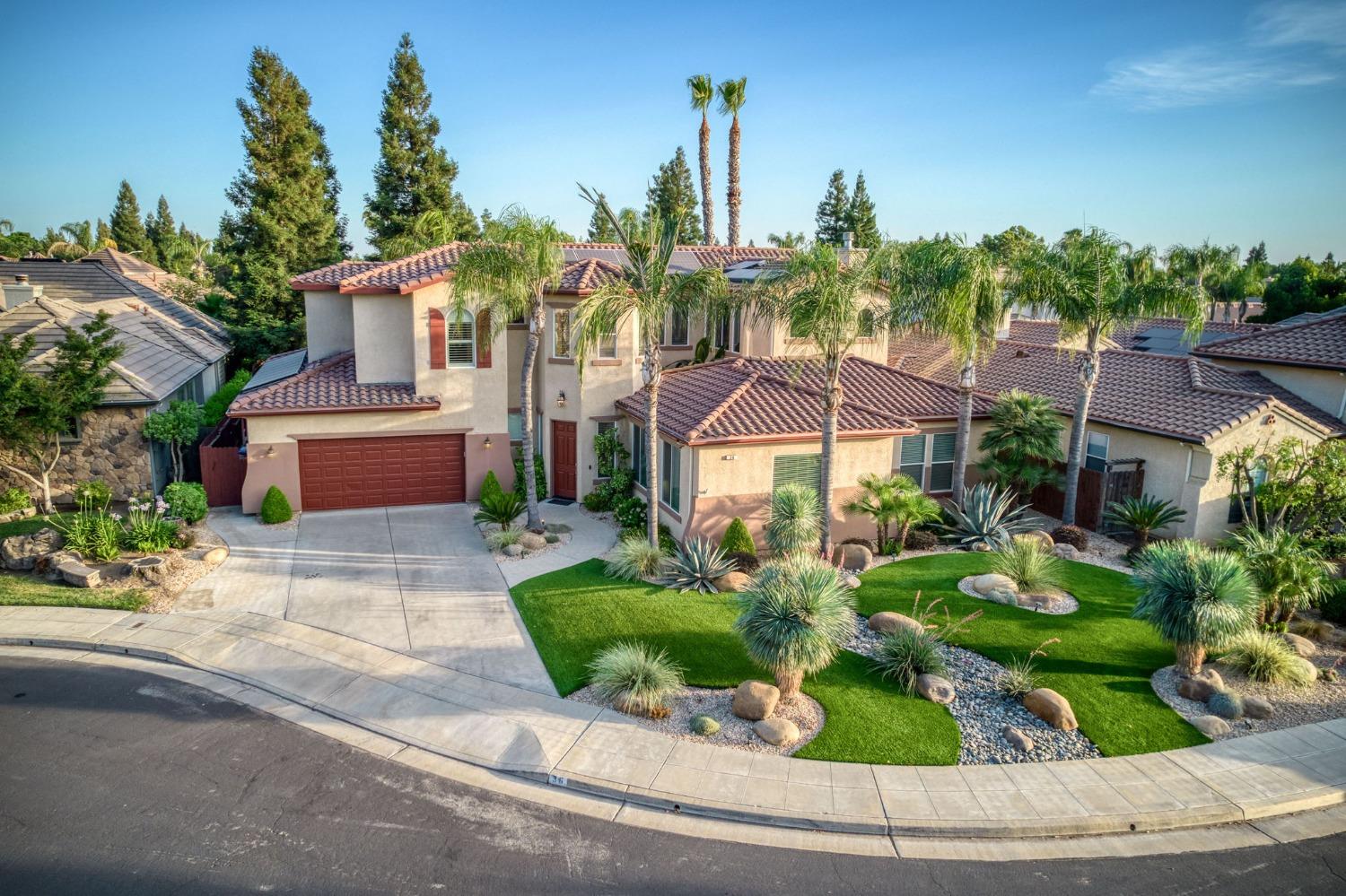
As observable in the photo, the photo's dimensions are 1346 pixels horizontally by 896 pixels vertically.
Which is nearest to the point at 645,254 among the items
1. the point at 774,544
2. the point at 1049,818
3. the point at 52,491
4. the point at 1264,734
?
the point at 774,544

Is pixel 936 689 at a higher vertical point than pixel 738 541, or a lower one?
lower

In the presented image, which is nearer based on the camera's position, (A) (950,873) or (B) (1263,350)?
(A) (950,873)

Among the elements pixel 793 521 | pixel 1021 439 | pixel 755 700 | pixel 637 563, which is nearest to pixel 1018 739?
pixel 755 700

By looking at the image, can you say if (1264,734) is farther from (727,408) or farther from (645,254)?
(645,254)

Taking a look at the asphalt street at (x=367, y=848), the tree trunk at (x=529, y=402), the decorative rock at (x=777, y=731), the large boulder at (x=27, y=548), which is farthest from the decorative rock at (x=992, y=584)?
the large boulder at (x=27, y=548)

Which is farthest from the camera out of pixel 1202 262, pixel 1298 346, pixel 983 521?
pixel 1202 262

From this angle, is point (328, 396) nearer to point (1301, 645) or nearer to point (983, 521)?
point (983, 521)
